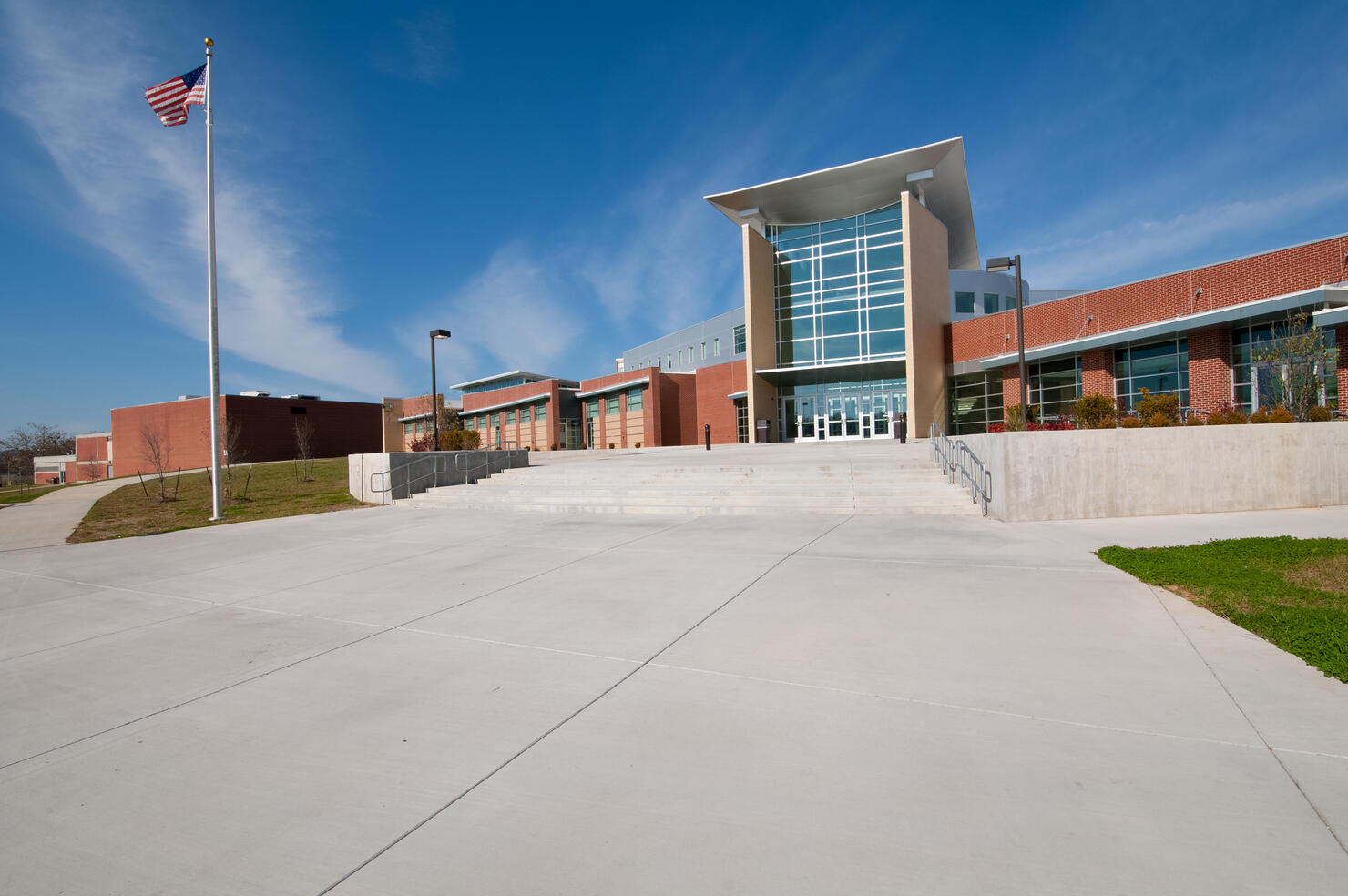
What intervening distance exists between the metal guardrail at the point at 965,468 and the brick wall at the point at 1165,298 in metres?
16.5

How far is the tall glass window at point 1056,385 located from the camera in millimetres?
28516

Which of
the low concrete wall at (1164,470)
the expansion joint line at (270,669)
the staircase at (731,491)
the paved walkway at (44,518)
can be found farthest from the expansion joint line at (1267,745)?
the paved walkway at (44,518)

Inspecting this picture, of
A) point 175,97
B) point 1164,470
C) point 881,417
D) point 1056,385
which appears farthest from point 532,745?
point 881,417

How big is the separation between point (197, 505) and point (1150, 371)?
117 ft

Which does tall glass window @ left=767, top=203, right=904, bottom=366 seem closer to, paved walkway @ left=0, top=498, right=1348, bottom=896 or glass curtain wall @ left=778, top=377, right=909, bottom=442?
glass curtain wall @ left=778, top=377, right=909, bottom=442

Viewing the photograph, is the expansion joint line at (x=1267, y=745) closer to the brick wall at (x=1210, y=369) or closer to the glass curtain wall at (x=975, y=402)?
the brick wall at (x=1210, y=369)

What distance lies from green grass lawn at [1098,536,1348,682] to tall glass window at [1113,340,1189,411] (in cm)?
2094

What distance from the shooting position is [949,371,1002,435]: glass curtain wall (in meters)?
33.4

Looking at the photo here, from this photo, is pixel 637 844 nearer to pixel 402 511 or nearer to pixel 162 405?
pixel 402 511

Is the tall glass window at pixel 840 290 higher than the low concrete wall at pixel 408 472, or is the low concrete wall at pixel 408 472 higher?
the tall glass window at pixel 840 290

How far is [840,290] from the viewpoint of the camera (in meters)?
37.3

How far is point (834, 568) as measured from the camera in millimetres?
7047

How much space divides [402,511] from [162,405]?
58.6 metres

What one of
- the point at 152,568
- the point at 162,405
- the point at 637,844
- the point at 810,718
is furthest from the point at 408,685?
the point at 162,405
